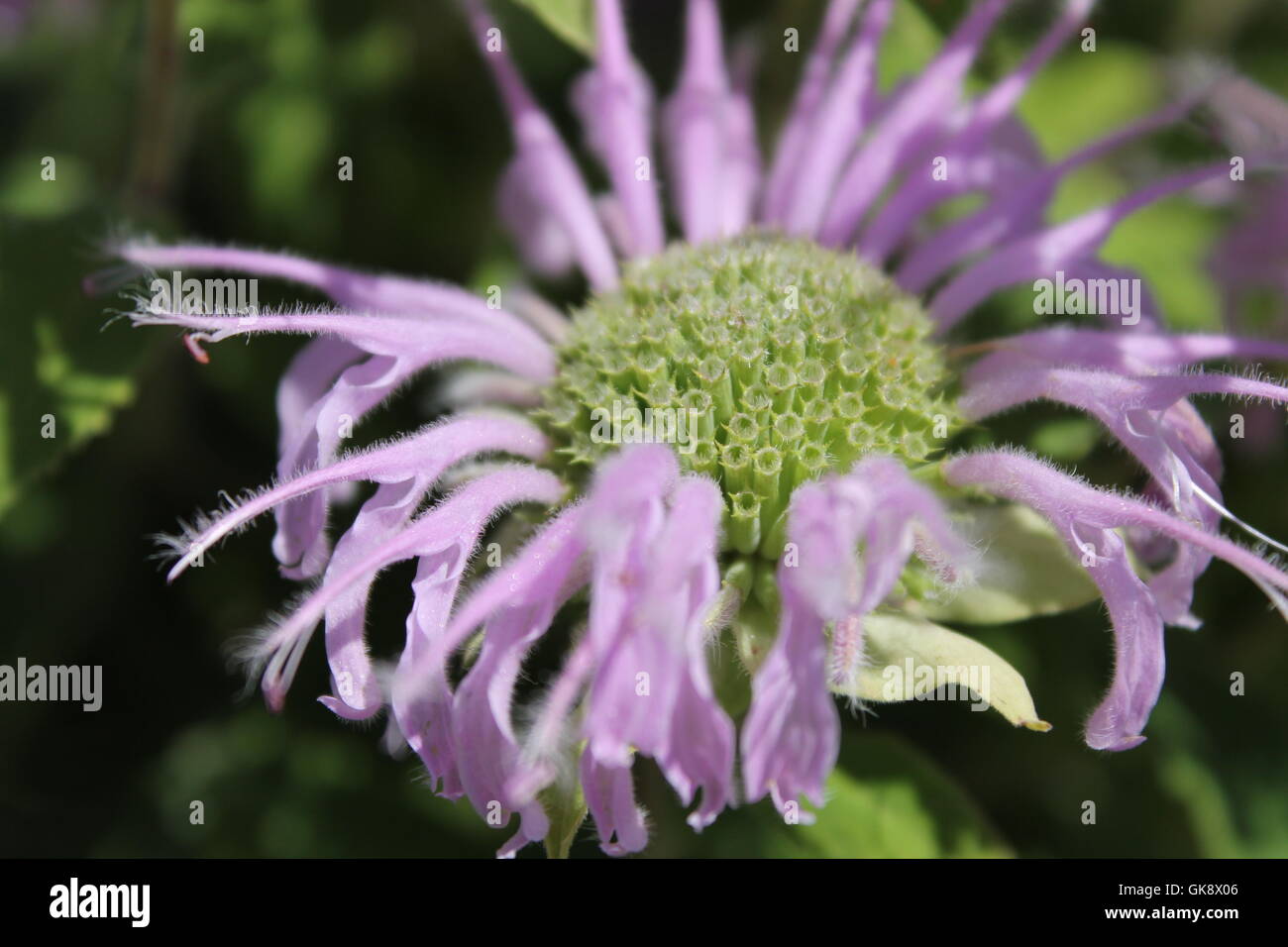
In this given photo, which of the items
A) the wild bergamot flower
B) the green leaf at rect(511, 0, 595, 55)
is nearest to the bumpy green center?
the wild bergamot flower

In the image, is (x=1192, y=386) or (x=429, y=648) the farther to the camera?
(x=1192, y=386)

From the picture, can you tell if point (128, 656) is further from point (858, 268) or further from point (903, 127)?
point (903, 127)

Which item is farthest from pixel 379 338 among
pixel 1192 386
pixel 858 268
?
pixel 1192 386

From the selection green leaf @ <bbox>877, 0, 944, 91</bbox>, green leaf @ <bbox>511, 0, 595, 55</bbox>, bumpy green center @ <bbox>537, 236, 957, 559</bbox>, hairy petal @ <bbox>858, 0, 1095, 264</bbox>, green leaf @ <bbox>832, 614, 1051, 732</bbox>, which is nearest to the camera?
green leaf @ <bbox>832, 614, 1051, 732</bbox>

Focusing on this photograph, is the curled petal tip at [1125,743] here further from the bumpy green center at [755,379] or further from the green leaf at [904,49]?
the green leaf at [904,49]

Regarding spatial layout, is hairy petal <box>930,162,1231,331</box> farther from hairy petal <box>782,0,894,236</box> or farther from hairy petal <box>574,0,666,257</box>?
hairy petal <box>574,0,666,257</box>

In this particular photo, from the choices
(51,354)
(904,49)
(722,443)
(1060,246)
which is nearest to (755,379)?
(722,443)

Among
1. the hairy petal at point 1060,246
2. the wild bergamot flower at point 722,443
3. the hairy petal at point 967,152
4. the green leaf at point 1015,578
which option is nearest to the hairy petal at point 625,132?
the wild bergamot flower at point 722,443
